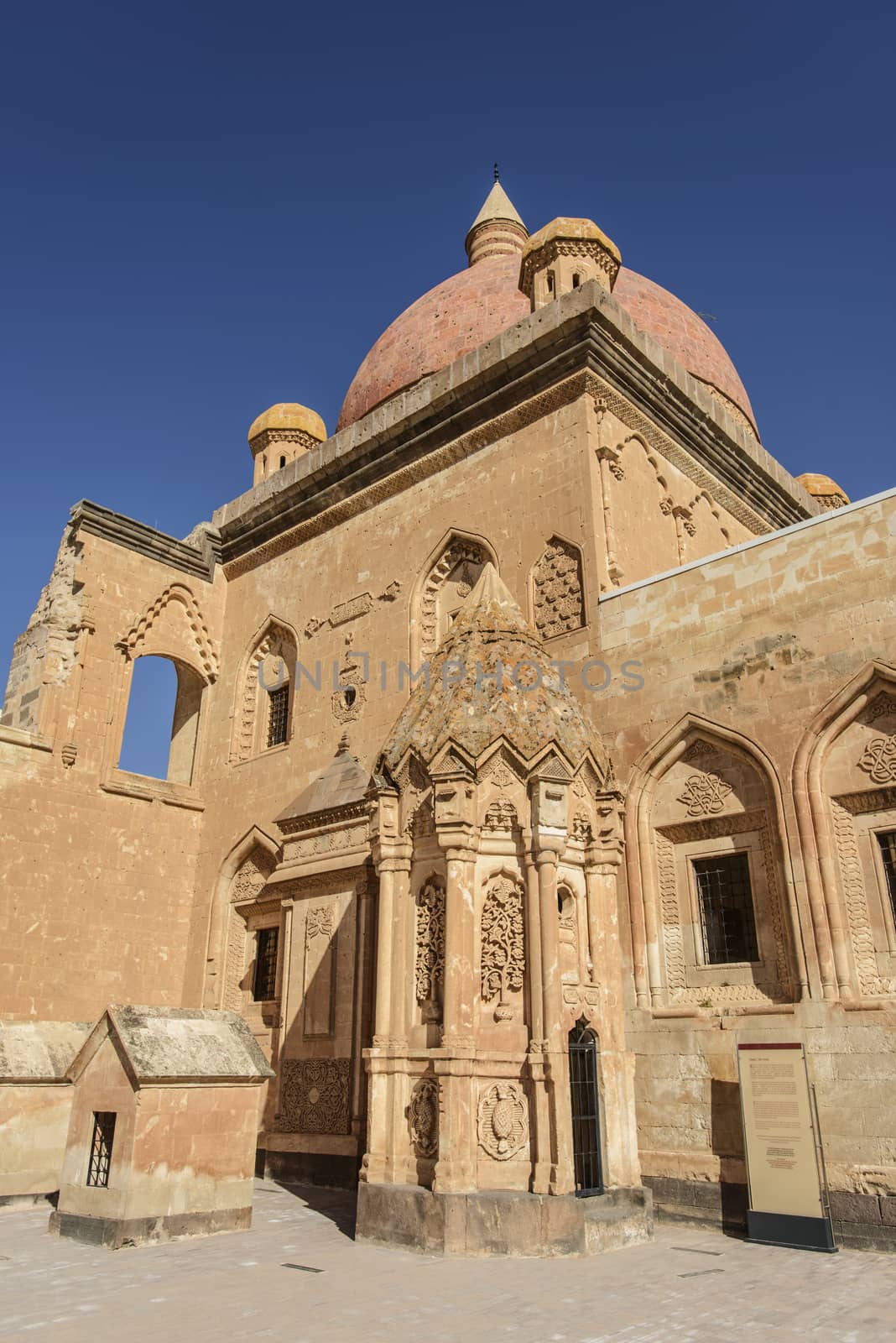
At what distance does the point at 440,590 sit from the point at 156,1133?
26.3ft

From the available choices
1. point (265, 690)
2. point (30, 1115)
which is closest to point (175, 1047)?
point (30, 1115)

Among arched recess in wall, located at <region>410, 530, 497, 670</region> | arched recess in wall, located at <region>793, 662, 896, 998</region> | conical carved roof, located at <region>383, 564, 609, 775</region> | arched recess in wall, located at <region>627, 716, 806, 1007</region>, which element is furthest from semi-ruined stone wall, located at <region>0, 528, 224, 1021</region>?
arched recess in wall, located at <region>793, 662, 896, 998</region>

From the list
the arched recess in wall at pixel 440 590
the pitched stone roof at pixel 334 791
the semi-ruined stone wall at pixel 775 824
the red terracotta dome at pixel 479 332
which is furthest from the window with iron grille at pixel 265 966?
the red terracotta dome at pixel 479 332

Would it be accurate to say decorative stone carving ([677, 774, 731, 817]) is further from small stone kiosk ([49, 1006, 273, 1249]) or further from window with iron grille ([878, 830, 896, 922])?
small stone kiosk ([49, 1006, 273, 1249])

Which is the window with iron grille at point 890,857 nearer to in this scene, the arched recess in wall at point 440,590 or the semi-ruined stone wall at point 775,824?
the semi-ruined stone wall at point 775,824

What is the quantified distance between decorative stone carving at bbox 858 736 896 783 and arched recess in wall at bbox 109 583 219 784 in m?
10.4

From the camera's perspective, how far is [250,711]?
15.6m

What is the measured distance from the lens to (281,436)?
17609mm

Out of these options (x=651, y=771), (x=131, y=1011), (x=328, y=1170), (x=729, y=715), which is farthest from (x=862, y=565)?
(x=328, y=1170)

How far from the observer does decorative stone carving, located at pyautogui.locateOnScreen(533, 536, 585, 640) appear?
11.0 meters

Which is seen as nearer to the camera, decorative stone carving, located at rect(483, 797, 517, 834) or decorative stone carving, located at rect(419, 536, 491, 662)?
decorative stone carving, located at rect(483, 797, 517, 834)

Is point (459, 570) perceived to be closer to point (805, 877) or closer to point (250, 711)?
point (250, 711)

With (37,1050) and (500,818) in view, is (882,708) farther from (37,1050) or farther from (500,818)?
(37,1050)

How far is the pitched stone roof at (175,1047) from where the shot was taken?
6.86m
